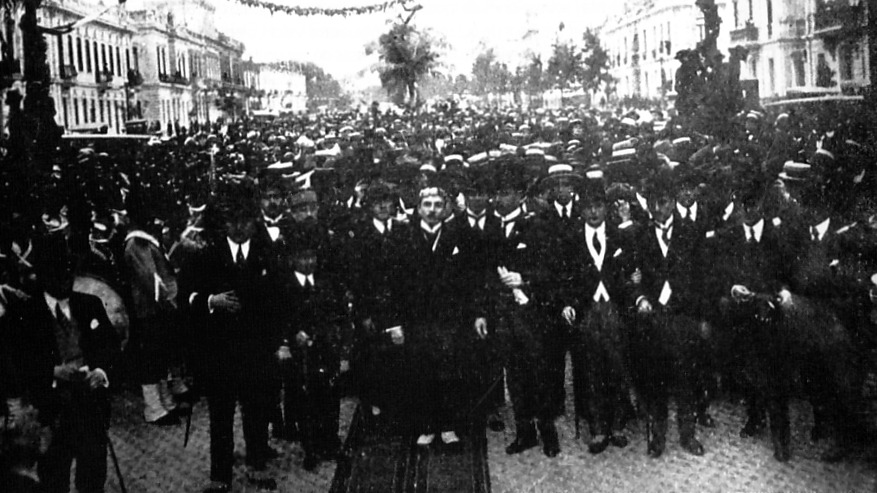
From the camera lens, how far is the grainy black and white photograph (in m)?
5.05

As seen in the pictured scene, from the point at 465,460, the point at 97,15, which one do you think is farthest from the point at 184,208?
the point at 465,460

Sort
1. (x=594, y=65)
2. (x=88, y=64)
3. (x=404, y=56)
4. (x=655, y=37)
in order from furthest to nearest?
1. (x=594, y=65)
2. (x=655, y=37)
3. (x=404, y=56)
4. (x=88, y=64)

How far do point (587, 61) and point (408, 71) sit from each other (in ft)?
8.31

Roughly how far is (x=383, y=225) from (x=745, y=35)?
4.83 meters

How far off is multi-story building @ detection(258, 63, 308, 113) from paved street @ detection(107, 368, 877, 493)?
3.09 metres

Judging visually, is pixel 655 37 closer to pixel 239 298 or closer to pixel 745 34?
pixel 745 34

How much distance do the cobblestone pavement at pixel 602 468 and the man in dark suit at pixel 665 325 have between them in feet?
0.95

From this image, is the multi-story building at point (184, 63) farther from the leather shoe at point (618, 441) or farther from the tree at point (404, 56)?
the leather shoe at point (618, 441)

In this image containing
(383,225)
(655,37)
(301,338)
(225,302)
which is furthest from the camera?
(655,37)

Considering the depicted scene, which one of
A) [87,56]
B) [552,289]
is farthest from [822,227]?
[87,56]

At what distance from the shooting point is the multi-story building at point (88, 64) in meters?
6.17

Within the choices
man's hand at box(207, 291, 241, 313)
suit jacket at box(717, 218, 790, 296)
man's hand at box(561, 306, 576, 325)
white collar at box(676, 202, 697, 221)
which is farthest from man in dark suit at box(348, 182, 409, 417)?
suit jacket at box(717, 218, 790, 296)

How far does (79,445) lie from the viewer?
4688mm

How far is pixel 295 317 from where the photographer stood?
213 inches
